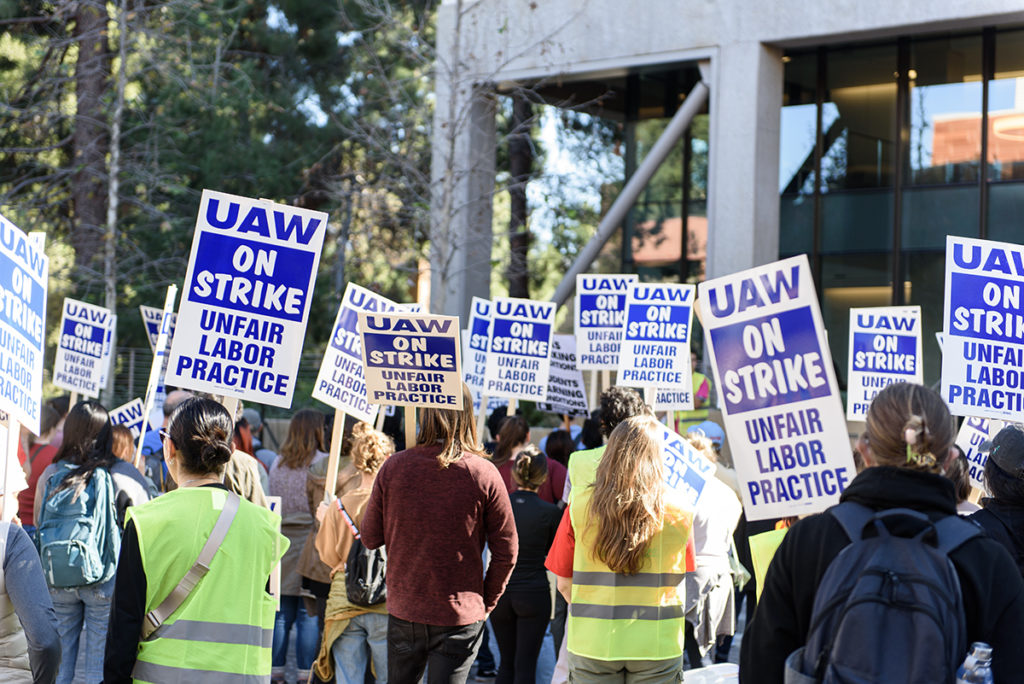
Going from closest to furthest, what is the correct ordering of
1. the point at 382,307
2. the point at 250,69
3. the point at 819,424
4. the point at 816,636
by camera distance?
the point at 816,636 < the point at 819,424 < the point at 382,307 < the point at 250,69

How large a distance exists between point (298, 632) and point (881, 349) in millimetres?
5135

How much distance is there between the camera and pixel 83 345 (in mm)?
11703

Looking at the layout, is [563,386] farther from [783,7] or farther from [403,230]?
[403,230]

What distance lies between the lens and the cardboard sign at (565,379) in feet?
45.7

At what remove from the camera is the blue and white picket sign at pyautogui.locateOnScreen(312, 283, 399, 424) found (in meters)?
7.61

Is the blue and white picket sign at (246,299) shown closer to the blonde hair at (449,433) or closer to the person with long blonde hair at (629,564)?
the blonde hair at (449,433)

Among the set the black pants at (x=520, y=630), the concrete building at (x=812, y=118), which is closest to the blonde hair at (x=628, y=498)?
the black pants at (x=520, y=630)

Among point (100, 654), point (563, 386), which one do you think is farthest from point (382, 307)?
point (563, 386)

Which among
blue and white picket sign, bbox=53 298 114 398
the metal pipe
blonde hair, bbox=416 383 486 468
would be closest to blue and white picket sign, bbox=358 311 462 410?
blonde hair, bbox=416 383 486 468

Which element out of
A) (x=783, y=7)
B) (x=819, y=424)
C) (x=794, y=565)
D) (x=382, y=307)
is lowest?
(x=794, y=565)

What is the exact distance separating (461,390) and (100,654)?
9.09 ft

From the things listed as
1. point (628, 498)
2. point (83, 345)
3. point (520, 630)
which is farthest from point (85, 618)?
point (83, 345)

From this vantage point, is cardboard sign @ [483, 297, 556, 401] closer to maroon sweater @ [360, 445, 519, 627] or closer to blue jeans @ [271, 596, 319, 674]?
blue jeans @ [271, 596, 319, 674]

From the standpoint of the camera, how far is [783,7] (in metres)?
19.4
